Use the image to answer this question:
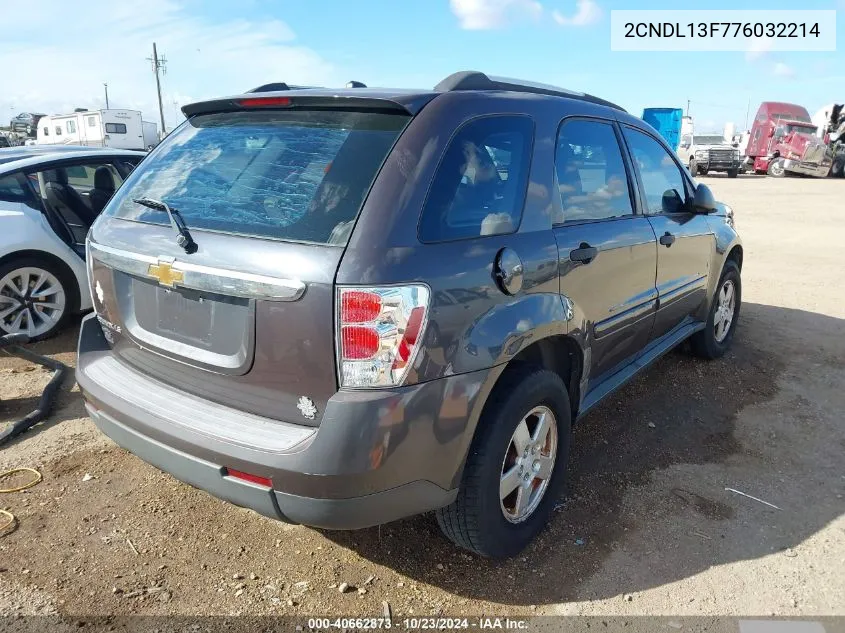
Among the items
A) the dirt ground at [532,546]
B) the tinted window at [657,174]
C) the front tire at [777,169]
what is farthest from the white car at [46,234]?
the front tire at [777,169]

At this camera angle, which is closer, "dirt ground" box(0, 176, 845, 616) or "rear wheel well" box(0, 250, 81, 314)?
"dirt ground" box(0, 176, 845, 616)

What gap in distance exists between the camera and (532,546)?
2.81 m

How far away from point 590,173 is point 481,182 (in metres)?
0.97

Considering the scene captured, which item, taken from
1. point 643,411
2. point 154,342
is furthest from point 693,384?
point 154,342

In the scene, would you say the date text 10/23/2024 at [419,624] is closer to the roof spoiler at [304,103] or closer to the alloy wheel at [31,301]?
the roof spoiler at [304,103]

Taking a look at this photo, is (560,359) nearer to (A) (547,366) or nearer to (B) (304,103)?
(A) (547,366)

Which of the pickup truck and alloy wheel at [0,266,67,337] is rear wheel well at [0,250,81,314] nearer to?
alloy wheel at [0,266,67,337]

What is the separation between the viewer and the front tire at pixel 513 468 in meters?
2.38

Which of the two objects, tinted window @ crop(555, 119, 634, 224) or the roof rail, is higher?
the roof rail

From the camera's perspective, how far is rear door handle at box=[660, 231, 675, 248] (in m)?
3.69

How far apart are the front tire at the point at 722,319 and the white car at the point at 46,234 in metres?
4.97

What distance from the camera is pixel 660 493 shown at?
127 inches

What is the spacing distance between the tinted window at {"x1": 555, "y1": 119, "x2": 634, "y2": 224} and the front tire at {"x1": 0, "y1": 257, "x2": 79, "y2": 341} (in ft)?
14.0

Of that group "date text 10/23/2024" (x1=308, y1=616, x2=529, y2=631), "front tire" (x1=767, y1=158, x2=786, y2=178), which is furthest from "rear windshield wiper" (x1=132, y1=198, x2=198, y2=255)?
"front tire" (x1=767, y1=158, x2=786, y2=178)
